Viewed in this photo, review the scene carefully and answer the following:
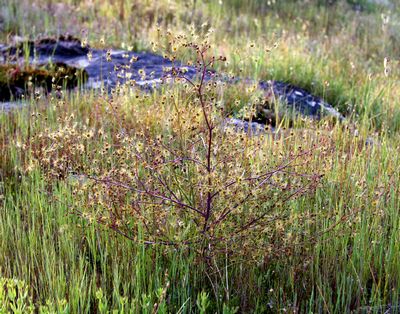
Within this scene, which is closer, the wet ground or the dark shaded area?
the dark shaded area

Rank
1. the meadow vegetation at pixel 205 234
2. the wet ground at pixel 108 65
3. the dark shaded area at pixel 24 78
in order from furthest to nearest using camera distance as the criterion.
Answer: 1. the wet ground at pixel 108 65
2. the dark shaded area at pixel 24 78
3. the meadow vegetation at pixel 205 234

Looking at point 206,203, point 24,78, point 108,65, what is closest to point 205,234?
point 206,203

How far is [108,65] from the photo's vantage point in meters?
5.84

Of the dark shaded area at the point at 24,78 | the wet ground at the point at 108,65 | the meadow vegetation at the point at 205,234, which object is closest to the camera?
the meadow vegetation at the point at 205,234

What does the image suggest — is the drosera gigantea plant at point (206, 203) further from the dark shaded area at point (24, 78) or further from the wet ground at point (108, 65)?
the dark shaded area at point (24, 78)

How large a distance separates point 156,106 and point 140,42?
3.22 meters

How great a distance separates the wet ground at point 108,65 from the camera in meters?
5.15

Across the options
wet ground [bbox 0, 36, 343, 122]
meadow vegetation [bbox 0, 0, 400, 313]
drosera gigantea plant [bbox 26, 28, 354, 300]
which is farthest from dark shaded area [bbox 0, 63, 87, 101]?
drosera gigantea plant [bbox 26, 28, 354, 300]

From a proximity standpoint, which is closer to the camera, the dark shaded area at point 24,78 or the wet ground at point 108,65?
the dark shaded area at point 24,78

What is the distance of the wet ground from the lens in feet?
16.9

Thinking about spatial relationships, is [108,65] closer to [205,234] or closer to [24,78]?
[24,78]

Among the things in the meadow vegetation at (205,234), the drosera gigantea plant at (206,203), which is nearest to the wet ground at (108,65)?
the meadow vegetation at (205,234)

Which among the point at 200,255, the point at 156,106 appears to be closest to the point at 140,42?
the point at 156,106

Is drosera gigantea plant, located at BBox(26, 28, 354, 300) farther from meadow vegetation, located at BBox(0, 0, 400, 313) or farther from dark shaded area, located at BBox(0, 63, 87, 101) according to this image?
dark shaded area, located at BBox(0, 63, 87, 101)
